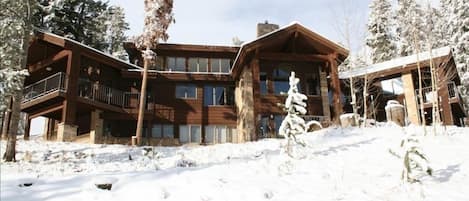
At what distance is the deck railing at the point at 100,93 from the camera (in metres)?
23.0

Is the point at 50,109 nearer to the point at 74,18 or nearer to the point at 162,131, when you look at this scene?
the point at 162,131

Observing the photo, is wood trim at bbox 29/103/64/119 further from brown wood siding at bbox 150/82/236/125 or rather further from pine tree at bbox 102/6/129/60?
pine tree at bbox 102/6/129/60

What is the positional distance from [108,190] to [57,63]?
18.1 meters

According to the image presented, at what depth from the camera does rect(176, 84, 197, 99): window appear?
25.8 m

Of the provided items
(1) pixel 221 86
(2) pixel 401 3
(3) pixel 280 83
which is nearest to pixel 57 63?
(1) pixel 221 86

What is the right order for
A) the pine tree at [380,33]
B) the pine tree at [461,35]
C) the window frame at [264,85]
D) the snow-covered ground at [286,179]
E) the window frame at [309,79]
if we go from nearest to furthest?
the snow-covered ground at [286,179] → the window frame at [264,85] → the window frame at [309,79] → the pine tree at [461,35] → the pine tree at [380,33]

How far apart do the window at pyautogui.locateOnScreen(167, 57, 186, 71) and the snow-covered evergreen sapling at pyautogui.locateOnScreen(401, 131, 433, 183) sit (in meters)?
19.8

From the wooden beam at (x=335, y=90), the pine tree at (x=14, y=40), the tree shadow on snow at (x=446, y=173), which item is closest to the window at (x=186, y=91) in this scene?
the wooden beam at (x=335, y=90)

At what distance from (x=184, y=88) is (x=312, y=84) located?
8.13 meters

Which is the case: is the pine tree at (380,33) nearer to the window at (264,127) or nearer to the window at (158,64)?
the window at (264,127)

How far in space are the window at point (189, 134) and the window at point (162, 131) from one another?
611 mm

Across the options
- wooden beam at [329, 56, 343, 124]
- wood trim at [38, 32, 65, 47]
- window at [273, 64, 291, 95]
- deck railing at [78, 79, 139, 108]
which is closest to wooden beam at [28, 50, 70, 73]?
wood trim at [38, 32, 65, 47]

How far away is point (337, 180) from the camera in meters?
8.85

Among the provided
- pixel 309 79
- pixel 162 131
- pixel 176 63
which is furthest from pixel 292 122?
pixel 176 63
